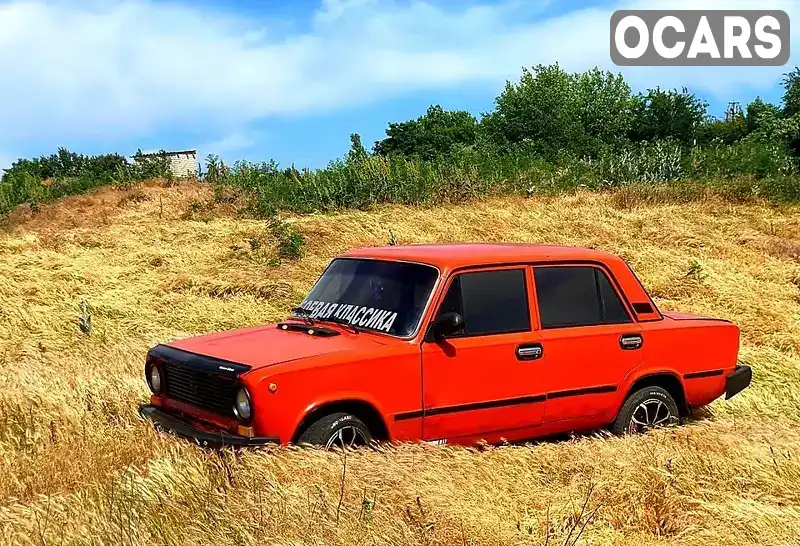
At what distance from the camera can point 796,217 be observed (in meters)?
17.2

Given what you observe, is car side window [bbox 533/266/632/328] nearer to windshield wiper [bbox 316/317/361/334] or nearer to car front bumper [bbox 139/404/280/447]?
windshield wiper [bbox 316/317/361/334]

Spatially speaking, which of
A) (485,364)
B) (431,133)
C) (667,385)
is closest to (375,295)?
(485,364)

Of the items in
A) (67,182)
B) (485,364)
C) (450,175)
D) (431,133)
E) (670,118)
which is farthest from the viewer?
(431,133)

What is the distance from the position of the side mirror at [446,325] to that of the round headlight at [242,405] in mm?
1312

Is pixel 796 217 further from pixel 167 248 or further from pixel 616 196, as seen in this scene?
pixel 167 248

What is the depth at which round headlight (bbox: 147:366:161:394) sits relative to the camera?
5.30m

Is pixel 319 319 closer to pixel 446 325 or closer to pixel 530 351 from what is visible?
pixel 446 325

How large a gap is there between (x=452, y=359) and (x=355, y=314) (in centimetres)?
79

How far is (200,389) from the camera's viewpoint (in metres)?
4.86

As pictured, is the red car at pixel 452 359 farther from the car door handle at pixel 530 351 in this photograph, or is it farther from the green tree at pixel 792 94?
the green tree at pixel 792 94

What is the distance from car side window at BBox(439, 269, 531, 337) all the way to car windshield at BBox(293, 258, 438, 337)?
211 mm

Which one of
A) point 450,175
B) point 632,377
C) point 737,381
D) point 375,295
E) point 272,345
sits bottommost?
point 737,381

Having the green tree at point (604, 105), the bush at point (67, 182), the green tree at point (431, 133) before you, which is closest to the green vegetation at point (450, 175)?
the bush at point (67, 182)

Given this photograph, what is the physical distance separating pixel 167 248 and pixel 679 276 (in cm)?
997
